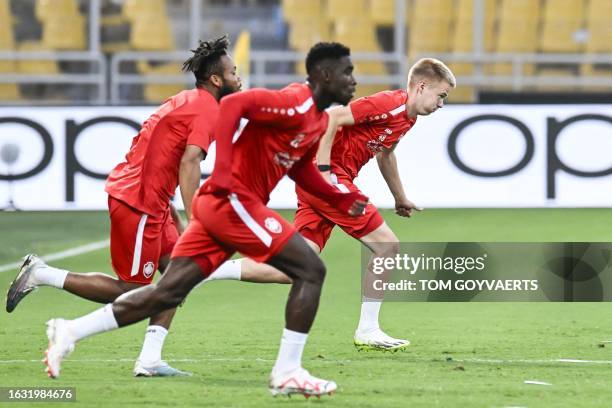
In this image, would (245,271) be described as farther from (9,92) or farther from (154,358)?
(9,92)

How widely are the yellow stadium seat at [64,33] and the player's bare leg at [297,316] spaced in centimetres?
1739

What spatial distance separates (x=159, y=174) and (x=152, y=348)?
1173 mm

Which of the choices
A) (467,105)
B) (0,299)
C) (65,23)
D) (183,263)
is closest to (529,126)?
(467,105)

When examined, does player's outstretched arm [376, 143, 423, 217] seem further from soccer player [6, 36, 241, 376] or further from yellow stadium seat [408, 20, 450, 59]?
yellow stadium seat [408, 20, 450, 59]

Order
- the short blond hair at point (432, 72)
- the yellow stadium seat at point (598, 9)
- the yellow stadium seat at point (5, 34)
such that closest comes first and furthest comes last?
the short blond hair at point (432, 72) → the yellow stadium seat at point (598, 9) → the yellow stadium seat at point (5, 34)

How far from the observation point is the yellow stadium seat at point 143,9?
80.0 feet

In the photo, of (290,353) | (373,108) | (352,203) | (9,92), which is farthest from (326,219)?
(9,92)

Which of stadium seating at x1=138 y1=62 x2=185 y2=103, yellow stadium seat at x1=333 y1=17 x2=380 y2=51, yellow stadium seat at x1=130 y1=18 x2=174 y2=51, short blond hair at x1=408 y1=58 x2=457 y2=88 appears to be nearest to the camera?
short blond hair at x1=408 y1=58 x2=457 y2=88

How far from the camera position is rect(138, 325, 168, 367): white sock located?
28.3 ft

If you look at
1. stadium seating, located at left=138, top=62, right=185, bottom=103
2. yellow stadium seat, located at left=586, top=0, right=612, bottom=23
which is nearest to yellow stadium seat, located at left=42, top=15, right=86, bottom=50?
stadium seating, located at left=138, top=62, right=185, bottom=103

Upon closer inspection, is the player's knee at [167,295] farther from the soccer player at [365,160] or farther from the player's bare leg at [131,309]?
the soccer player at [365,160]

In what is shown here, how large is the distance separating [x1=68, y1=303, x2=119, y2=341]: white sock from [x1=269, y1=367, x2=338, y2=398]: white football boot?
102cm

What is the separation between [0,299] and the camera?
13.2 m

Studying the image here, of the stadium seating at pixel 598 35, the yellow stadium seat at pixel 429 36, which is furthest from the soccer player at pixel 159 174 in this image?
the yellow stadium seat at pixel 429 36
